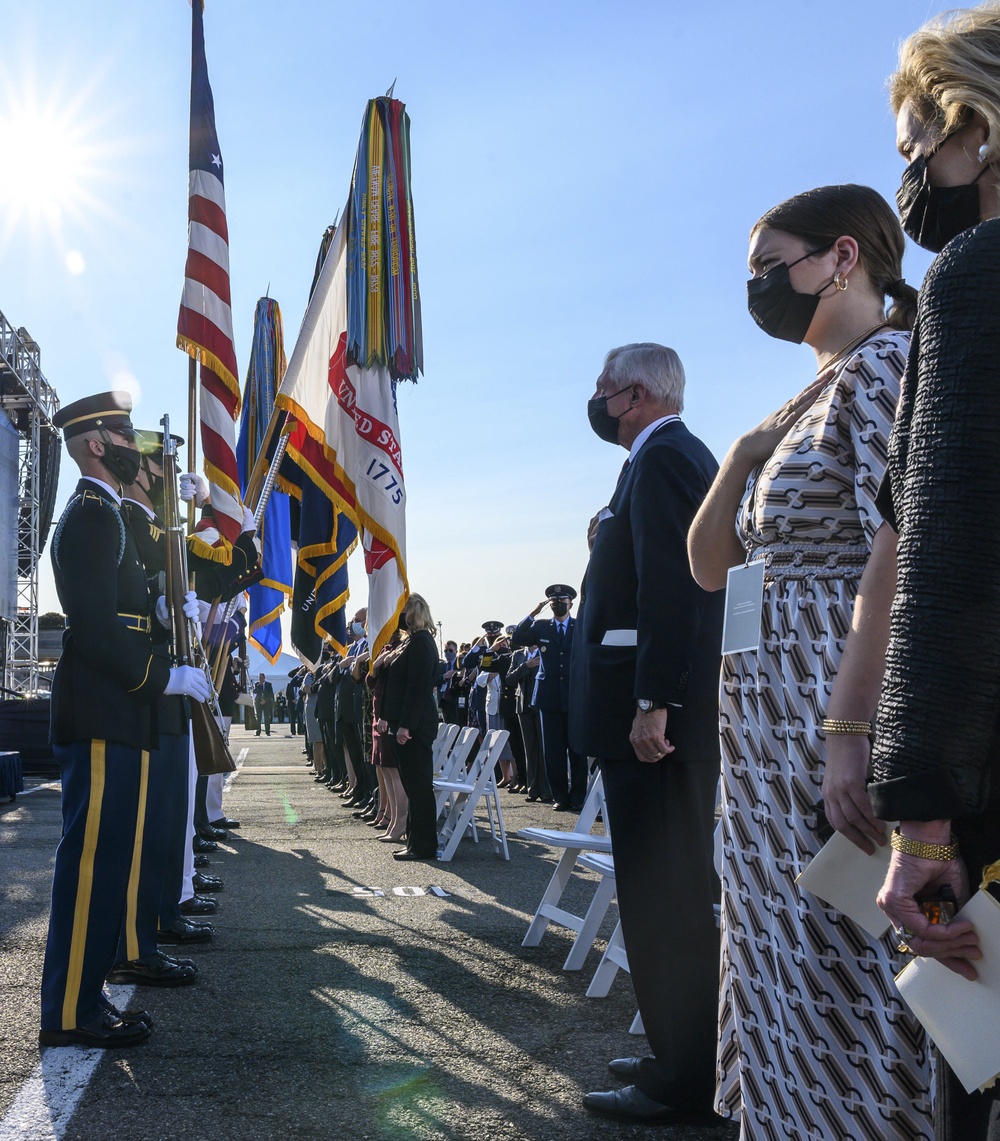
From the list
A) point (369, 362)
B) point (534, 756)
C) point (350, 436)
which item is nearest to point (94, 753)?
point (350, 436)

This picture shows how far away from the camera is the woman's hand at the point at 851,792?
62.2 inches

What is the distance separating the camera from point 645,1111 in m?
3.06

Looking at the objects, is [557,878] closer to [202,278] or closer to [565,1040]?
[565,1040]

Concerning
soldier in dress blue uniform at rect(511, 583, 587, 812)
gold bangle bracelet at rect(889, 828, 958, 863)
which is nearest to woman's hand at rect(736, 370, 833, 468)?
gold bangle bracelet at rect(889, 828, 958, 863)

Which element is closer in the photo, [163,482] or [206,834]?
[163,482]

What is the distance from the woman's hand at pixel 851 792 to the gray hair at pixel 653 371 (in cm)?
202

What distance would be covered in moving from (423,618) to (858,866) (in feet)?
25.8


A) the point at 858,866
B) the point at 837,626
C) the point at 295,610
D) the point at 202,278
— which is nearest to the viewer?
the point at 858,866

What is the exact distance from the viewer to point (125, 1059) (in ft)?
11.8

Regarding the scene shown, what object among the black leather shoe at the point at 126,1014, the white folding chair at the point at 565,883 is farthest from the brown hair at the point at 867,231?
the black leather shoe at the point at 126,1014

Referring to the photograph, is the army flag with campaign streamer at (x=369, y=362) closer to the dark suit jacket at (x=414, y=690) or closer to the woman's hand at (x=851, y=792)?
the dark suit jacket at (x=414, y=690)

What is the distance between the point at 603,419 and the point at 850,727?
2082 millimetres

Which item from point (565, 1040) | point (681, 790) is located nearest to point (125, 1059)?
Answer: point (565, 1040)

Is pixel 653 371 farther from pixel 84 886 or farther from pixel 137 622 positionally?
pixel 84 886
